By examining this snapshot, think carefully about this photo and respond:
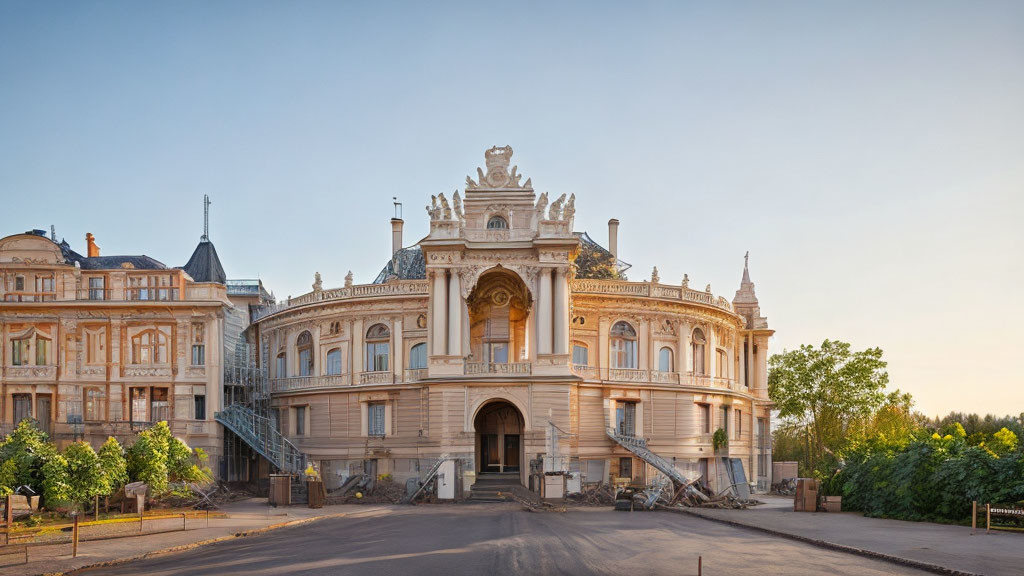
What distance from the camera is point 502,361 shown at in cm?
5666

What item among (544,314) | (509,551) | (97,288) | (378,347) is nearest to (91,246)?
(97,288)

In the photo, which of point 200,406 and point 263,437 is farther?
point 263,437

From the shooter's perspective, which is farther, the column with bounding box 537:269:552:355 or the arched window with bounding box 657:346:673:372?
the arched window with bounding box 657:346:673:372

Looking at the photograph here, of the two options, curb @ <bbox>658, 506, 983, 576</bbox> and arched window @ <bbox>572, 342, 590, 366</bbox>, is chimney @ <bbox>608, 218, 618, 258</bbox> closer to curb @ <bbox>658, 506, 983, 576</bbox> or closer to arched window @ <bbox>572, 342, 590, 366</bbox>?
arched window @ <bbox>572, 342, 590, 366</bbox>

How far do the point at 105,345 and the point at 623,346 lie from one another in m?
29.7

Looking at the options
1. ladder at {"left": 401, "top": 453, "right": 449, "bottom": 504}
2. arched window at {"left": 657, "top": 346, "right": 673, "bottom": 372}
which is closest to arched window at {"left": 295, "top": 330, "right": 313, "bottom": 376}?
ladder at {"left": 401, "top": 453, "right": 449, "bottom": 504}

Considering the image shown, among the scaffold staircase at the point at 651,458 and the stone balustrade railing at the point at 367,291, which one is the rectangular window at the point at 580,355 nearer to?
the scaffold staircase at the point at 651,458

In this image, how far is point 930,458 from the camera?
37812 mm

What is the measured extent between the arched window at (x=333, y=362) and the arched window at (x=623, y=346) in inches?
658

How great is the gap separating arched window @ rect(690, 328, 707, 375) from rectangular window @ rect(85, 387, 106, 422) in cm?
3474

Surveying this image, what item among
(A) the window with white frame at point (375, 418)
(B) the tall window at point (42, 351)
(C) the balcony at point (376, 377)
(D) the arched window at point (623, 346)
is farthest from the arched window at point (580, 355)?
(B) the tall window at point (42, 351)

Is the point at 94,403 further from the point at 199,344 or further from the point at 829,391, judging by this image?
the point at 829,391

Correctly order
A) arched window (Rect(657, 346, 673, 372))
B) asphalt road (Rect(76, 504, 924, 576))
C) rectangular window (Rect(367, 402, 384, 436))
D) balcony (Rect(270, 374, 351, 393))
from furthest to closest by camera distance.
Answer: arched window (Rect(657, 346, 673, 372)), balcony (Rect(270, 374, 351, 393)), rectangular window (Rect(367, 402, 384, 436)), asphalt road (Rect(76, 504, 924, 576))

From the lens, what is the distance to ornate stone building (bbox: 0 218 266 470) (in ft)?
174
